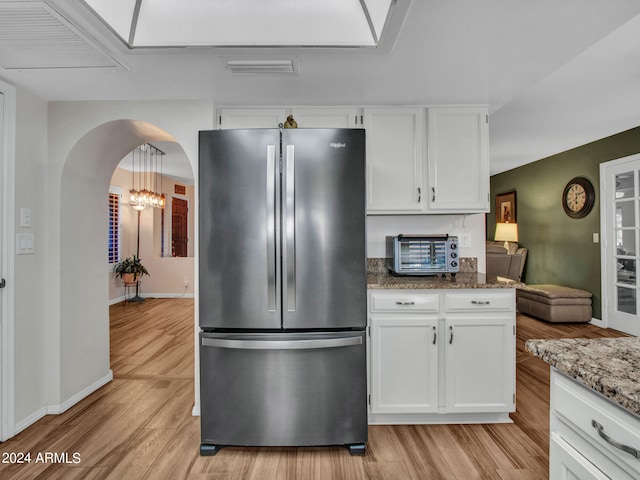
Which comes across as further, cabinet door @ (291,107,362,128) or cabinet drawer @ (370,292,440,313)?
cabinet door @ (291,107,362,128)

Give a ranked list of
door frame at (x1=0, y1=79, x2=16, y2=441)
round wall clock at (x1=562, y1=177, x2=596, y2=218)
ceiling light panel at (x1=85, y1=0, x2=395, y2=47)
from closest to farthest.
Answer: ceiling light panel at (x1=85, y1=0, x2=395, y2=47), door frame at (x1=0, y1=79, x2=16, y2=441), round wall clock at (x1=562, y1=177, x2=596, y2=218)

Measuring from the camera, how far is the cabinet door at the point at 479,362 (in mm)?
2229

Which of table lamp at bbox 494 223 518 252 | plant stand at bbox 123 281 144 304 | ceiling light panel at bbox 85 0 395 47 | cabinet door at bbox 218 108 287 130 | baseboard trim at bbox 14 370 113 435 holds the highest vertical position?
ceiling light panel at bbox 85 0 395 47

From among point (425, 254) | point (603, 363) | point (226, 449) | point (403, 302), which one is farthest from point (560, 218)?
point (226, 449)

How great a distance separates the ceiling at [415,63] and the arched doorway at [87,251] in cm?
40

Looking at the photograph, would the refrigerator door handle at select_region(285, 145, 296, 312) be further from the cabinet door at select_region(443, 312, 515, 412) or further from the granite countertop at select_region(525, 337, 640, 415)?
the granite countertop at select_region(525, 337, 640, 415)

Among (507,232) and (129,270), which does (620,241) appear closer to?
(507,232)

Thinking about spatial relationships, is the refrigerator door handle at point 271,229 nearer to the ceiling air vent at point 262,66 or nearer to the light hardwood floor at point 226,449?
the ceiling air vent at point 262,66

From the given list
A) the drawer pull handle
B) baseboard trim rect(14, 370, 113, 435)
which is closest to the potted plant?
baseboard trim rect(14, 370, 113, 435)

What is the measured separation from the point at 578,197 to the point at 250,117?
16.1 feet

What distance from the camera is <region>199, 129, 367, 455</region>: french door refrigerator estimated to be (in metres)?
1.95

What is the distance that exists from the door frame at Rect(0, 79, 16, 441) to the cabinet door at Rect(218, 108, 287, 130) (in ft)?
4.28

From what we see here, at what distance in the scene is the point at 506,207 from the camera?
22.8 feet

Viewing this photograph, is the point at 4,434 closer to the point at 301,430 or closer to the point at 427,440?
the point at 301,430
